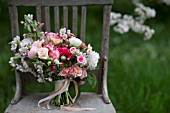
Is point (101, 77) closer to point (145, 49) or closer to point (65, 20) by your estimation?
point (65, 20)

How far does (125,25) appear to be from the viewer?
2773 millimetres

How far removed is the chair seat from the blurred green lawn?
2.76 feet

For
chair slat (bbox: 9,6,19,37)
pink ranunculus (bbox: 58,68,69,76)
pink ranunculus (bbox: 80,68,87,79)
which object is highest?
chair slat (bbox: 9,6,19,37)

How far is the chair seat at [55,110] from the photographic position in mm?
1910

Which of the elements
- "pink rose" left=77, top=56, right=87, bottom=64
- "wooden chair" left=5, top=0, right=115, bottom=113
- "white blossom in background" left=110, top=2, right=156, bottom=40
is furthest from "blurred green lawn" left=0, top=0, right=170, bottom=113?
"pink rose" left=77, top=56, right=87, bottom=64

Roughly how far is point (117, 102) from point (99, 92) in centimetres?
90

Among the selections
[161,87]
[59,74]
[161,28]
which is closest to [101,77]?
[59,74]

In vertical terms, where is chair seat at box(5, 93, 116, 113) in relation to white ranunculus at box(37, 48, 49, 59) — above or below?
below

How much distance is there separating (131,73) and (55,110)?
61.7 inches

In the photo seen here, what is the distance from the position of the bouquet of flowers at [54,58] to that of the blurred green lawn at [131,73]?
40.9 inches

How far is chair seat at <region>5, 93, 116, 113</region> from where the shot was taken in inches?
75.2

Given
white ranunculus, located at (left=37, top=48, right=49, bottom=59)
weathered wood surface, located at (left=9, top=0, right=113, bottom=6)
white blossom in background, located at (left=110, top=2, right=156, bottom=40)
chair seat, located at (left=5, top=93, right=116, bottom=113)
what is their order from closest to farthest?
white ranunculus, located at (left=37, top=48, right=49, bottom=59) < chair seat, located at (left=5, top=93, right=116, bottom=113) < weathered wood surface, located at (left=9, top=0, right=113, bottom=6) < white blossom in background, located at (left=110, top=2, right=156, bottom=40)

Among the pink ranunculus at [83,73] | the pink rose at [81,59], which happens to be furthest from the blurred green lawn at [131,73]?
the pink rose at [81,59]

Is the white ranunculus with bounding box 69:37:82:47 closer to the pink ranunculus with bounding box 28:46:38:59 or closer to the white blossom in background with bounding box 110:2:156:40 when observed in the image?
the pink ranunculus with bounding box 28:46:38:59
